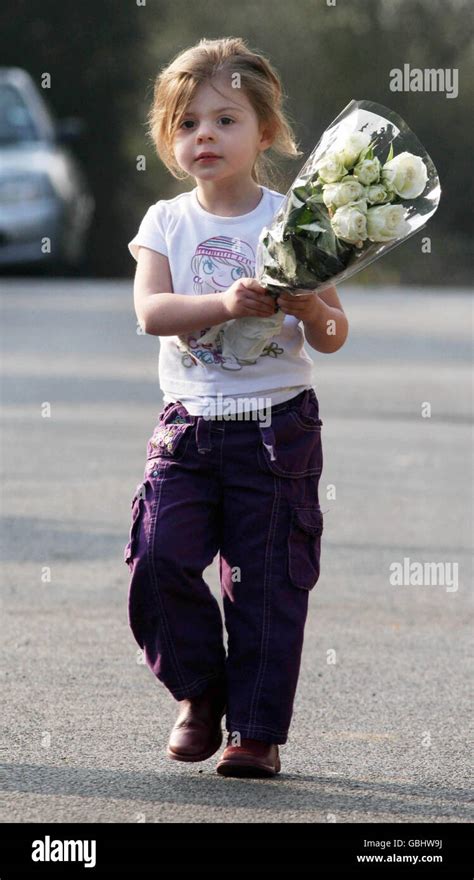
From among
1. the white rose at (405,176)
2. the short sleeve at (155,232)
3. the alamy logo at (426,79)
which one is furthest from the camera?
the alamy logo at (426,79)

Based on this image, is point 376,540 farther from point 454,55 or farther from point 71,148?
point 454,55

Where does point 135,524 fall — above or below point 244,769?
above

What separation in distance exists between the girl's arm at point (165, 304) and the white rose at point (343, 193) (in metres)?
0.35

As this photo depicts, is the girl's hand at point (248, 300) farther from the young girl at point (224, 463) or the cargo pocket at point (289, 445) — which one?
the cargo pocket at point (289, 445)

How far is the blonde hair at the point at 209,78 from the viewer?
416 centimetres

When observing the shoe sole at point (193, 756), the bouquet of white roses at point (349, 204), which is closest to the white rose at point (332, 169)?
the bouquet of white roses at point (349, 204)

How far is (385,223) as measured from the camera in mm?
3803

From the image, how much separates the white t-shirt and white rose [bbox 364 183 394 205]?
413 mm

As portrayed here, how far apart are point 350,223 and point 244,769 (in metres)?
1.32

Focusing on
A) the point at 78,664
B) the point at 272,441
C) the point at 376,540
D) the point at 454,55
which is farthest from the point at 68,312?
the point at 454,55

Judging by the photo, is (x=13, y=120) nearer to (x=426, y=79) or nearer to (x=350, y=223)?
(x=350, y=223)

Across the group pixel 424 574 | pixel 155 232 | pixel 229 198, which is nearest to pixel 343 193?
pixel 229 198

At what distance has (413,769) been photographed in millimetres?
4332
